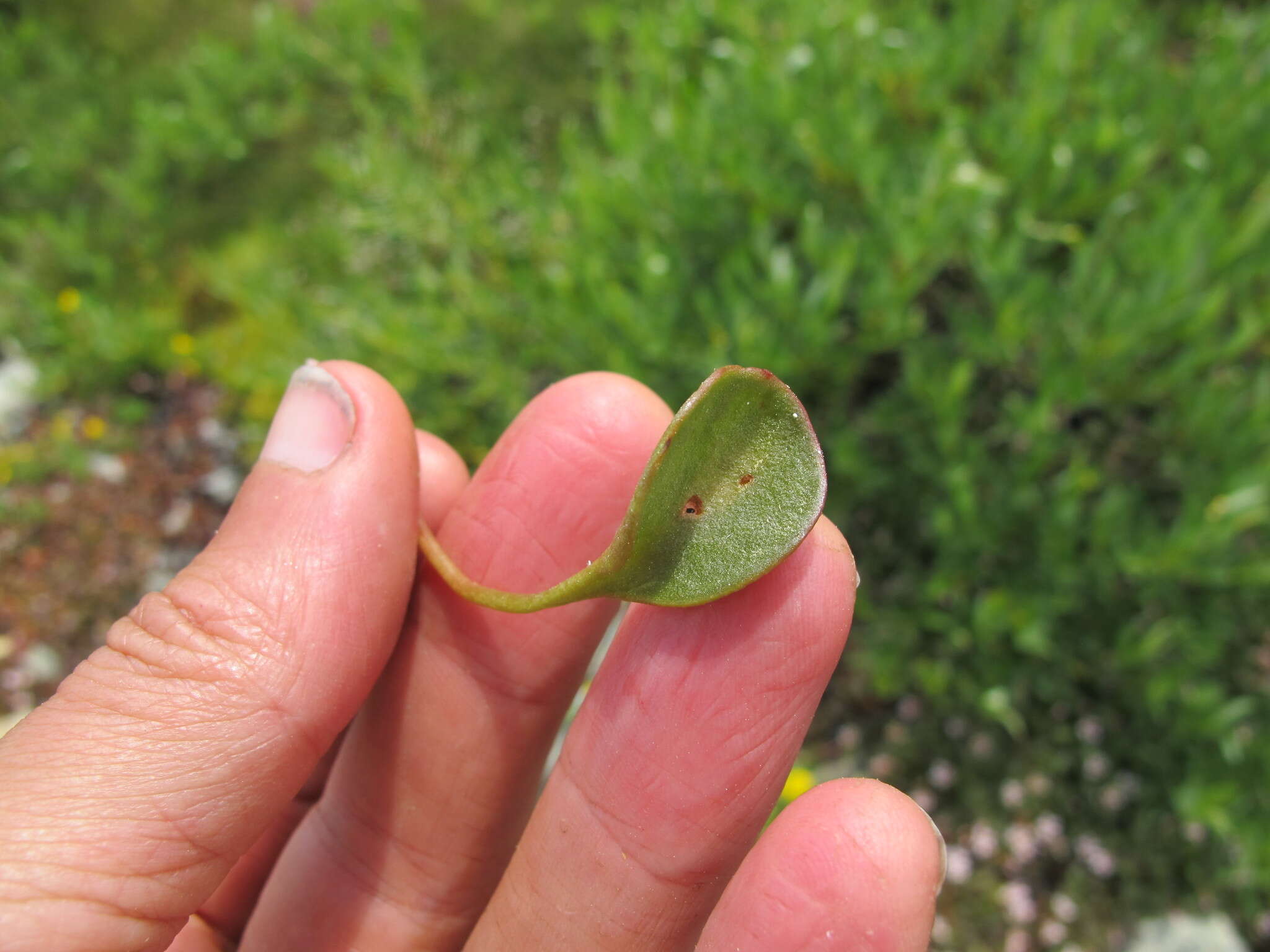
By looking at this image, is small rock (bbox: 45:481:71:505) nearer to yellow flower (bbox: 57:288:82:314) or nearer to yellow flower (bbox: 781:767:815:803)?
yellow flower (bbox: 57:288:82:314)

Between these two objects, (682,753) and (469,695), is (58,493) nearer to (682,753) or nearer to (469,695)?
(469,695)

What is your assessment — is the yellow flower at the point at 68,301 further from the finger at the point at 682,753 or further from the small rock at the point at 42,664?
the finger at the point at 682,753

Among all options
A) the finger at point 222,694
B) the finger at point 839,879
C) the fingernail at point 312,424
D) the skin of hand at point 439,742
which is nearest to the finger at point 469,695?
the skin of hand at point 439,742

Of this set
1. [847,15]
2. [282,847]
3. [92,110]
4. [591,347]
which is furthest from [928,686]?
[92,110]

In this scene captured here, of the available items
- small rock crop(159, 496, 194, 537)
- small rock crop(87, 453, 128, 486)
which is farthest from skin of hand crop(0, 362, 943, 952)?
small rock crop(87, 453, 128, 486)

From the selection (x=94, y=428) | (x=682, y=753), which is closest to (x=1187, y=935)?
(x=682, y=753)

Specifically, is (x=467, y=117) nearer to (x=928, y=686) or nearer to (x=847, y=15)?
(x=847, y=15)
